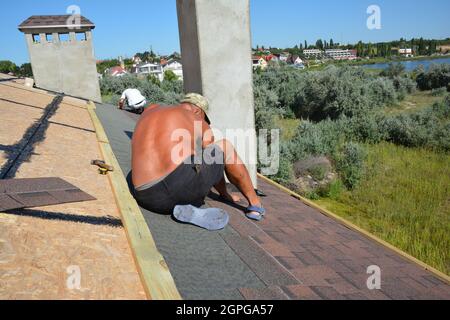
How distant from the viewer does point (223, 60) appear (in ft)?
13.2

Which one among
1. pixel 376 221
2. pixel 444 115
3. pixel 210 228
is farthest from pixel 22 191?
pixel 444 115

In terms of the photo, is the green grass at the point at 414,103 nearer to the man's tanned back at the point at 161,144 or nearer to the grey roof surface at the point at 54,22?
the grey roof surface at the point at 54,22

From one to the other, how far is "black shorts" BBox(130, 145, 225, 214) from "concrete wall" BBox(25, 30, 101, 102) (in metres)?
11.2

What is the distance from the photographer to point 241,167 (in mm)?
3494

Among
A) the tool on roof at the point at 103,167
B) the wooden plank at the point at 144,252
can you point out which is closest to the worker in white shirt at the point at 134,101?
the tool on roof at the point at 103,167

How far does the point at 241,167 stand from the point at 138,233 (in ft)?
4.58

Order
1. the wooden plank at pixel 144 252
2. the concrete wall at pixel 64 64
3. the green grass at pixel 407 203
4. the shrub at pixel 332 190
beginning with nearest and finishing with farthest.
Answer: the wooden plank at pixel 144 252 < the green grass at pixel 407 203 < the shrub at pixel 332 190 < the concrete wall at pixel 64 64

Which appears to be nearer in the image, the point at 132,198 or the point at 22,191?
the point at 22,191

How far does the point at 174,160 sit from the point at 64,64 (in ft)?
37.8

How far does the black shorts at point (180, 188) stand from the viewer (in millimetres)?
3076

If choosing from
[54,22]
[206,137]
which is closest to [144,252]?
[206,137]

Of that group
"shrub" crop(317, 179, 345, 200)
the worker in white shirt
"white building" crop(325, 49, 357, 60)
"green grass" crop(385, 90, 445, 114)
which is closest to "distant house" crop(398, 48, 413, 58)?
"white building" crop(325, 49, 357, 60)

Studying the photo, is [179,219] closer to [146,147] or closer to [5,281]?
[146,147]

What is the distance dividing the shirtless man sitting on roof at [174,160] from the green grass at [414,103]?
60.1 feet
